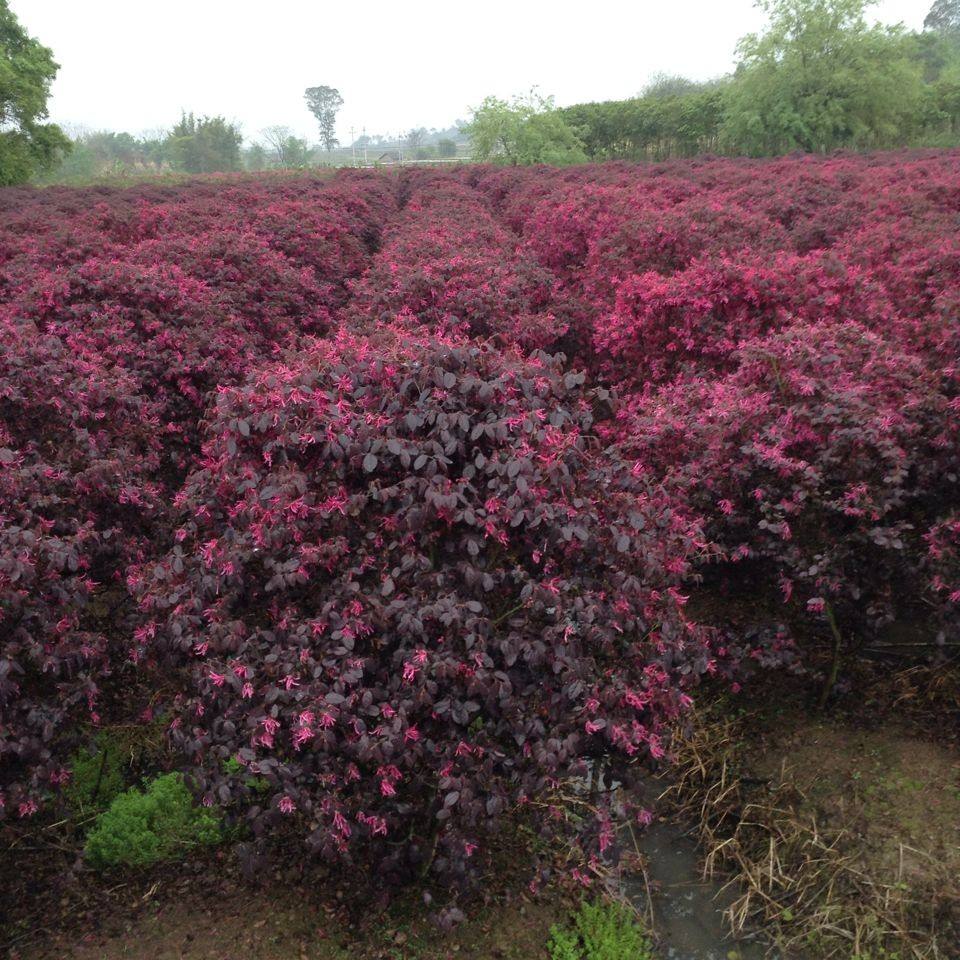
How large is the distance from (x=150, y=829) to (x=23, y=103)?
2978 cm

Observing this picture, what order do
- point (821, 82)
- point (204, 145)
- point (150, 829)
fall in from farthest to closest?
point (204, 145)
point (821, 82)
point (150, 829)

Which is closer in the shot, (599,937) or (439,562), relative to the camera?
(439,562)

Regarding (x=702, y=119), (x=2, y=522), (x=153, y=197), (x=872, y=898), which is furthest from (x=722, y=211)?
(x=702, y=119)

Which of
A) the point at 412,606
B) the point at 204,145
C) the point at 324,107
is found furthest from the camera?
the point at 324,107

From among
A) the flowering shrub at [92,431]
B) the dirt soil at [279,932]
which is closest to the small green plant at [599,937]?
the dirt soil at [279,932]

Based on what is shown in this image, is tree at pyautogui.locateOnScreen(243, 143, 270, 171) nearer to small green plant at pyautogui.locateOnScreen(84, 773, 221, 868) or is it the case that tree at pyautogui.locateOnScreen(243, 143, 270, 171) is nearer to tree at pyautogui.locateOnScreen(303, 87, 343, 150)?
tree at pyautogui.locateOnScreen(303, 87, 343, 150)

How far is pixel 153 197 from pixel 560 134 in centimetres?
2236

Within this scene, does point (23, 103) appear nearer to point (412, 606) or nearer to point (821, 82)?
point (821, 82)

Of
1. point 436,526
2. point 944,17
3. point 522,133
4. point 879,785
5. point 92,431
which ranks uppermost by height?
point 944,17

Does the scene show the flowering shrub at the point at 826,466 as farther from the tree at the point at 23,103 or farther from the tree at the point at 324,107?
the tree at the point at 324,107

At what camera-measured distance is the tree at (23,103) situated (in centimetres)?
2466

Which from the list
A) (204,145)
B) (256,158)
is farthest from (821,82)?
(256,158)

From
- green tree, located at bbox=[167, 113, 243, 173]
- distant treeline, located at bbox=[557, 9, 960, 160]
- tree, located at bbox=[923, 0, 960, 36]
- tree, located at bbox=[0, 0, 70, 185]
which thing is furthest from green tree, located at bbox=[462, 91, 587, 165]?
tree, located at bbox=[923, 0, 960, 36]

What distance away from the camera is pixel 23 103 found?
A: 24875 millimetres
